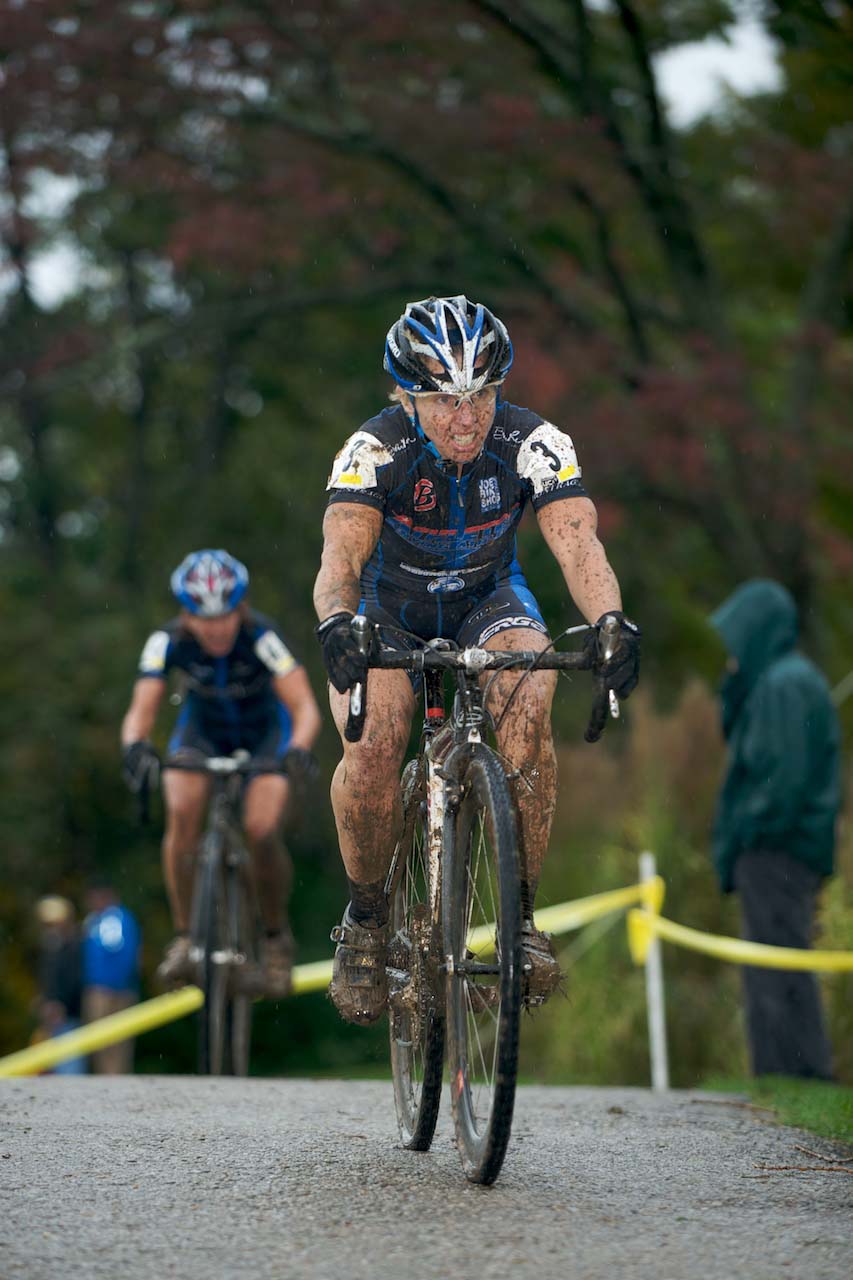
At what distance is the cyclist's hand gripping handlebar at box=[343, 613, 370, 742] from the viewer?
16.5 ft

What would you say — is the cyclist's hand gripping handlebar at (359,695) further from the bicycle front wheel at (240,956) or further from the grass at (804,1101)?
the bicycle front wheel at (240,956)

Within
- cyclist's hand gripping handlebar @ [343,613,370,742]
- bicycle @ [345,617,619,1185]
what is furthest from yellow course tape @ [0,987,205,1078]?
cyclist's hand gripping handlebar @ [343,613,370,742]

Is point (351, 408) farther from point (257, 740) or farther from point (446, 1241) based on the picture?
point (446, 1241)

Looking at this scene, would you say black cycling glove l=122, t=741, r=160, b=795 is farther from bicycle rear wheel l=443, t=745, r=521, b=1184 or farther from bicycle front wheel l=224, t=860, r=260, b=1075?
bicycle rear wheel l=443, t=745, r=521, b=1184

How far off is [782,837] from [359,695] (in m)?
4.62

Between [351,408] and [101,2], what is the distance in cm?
1040

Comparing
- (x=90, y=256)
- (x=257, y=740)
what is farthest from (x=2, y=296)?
(x=257, y=740)

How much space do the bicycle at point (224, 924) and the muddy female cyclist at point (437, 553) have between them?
4296 mm

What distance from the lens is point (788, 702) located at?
31.0 ft

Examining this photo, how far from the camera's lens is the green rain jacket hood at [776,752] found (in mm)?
9281

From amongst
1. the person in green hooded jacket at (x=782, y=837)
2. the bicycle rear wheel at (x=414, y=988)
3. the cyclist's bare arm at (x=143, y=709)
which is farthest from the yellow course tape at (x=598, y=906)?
the bicycle rear wheel at (x=414, y=988)

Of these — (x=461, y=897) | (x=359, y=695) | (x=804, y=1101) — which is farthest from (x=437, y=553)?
(x=804, y=1101)

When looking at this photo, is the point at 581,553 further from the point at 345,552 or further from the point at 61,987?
the point at 61,987

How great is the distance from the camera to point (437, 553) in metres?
5.86
